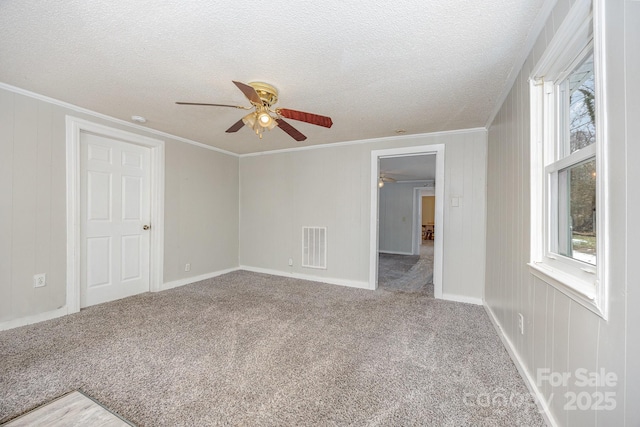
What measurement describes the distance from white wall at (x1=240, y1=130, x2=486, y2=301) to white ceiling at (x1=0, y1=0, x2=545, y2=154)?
827 millimetres

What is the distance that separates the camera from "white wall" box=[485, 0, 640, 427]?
32.7 inches

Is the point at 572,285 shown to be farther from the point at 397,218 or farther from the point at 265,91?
the point at 397,218

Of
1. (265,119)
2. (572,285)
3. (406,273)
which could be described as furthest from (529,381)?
(406,273)

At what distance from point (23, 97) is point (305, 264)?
3.81 meters

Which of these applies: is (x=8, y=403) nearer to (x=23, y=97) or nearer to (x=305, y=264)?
(x=23, y=97)

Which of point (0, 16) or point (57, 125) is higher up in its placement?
point (0, 16)

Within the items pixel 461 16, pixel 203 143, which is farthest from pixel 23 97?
pixel 461 16

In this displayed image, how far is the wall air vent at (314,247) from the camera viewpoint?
4359mm

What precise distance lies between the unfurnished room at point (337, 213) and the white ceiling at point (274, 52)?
0.02 metres

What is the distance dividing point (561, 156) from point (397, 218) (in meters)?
6.48

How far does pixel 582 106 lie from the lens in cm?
131

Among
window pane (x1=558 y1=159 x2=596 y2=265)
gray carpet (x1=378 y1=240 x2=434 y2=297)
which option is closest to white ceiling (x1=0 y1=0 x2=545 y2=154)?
window pane (x1=558 y1=159 x2=596 y2=265)

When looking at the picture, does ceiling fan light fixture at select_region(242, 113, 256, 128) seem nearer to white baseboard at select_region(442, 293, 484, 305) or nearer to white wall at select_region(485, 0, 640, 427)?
white wall at select_region(485, 0, 640, 427)

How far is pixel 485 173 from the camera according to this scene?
10.9ft
